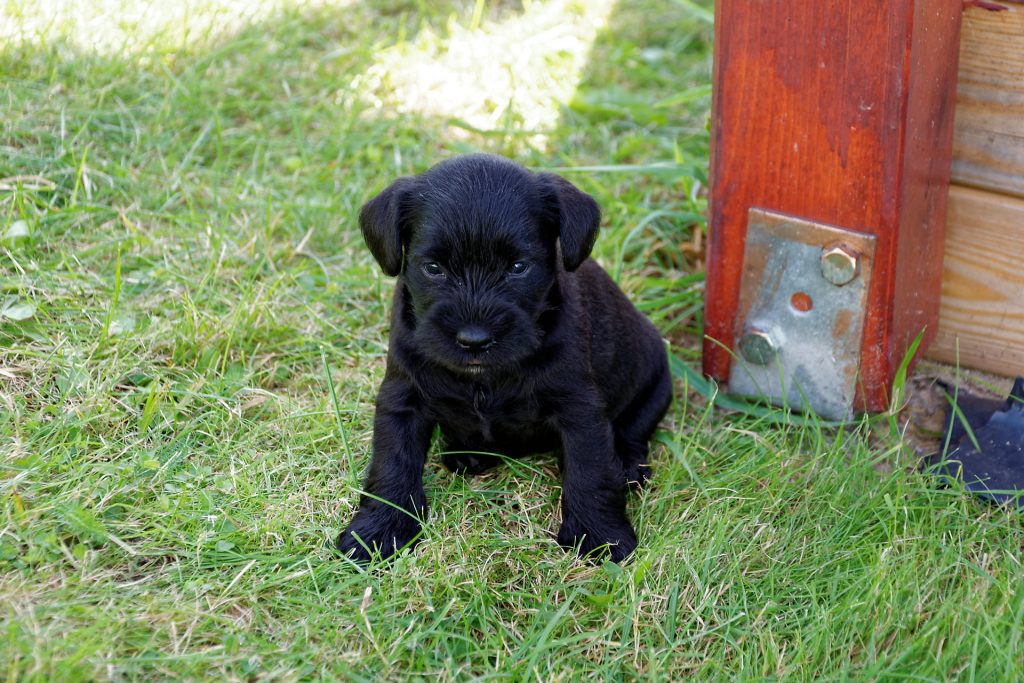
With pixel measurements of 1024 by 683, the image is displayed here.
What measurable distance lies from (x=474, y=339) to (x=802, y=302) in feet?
4.69

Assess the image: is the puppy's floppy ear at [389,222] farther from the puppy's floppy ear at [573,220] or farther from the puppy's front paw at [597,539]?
the puppy's front paw at [597,539]

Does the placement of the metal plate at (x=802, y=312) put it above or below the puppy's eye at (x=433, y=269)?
below

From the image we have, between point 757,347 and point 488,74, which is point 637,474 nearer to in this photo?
point 757,347

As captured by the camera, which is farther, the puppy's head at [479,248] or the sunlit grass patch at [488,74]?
the sunlit grass patch at [488,74]

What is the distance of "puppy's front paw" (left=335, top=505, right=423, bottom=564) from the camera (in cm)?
312

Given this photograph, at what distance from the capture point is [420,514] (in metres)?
3.27

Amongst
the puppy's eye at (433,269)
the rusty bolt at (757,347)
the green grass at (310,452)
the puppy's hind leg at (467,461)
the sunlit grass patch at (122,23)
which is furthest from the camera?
the sunlit grass patch at (122,23)

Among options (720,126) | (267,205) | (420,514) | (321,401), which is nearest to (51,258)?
(267,205)

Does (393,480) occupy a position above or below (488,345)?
below

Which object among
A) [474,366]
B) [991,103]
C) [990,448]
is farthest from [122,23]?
[990,448]

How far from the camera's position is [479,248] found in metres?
3.05

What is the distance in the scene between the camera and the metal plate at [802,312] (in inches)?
143

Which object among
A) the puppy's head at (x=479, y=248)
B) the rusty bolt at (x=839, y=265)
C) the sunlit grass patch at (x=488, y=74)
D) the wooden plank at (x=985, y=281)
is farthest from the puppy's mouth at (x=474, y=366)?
the sunlit grass patch at (x=488, y=74)

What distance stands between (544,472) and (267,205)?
1.95 metres
